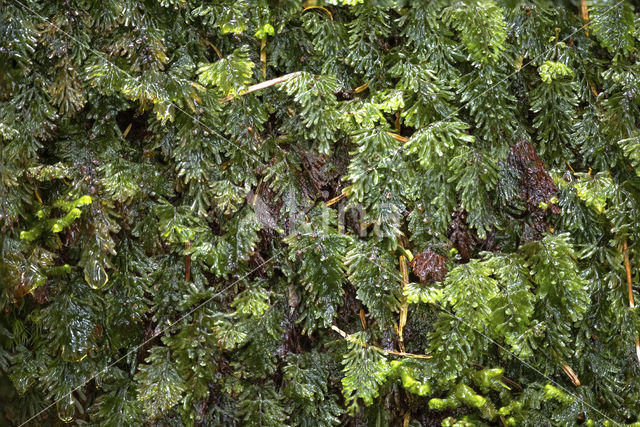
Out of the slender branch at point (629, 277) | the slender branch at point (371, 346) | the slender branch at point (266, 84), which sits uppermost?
the slender branch at point (266, 84)

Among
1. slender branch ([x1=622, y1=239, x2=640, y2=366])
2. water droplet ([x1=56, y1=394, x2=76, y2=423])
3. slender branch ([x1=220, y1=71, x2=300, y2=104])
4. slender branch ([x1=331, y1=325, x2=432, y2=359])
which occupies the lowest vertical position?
water droplet ([x1=56, y1=394, x2=76, y2=423])

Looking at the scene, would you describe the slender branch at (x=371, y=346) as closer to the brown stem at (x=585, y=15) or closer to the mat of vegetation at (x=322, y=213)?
the mat of vegetation at (x=322, y=213)

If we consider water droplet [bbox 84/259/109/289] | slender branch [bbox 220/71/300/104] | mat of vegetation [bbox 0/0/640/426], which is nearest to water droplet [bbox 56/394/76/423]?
mat of vegetation [bbox 0/0/640/426]

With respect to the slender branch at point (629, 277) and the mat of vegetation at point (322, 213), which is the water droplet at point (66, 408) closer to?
the mat of vegetation at point (322, 213)

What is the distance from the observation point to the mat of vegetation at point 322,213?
1.49 metres

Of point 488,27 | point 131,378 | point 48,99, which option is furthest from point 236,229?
point 488,27

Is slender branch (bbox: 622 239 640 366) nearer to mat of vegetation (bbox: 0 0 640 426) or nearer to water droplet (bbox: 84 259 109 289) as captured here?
mat of vegetation (bbox: 0 0 640 426)

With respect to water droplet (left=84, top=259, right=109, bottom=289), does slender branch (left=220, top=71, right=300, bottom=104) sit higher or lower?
higher

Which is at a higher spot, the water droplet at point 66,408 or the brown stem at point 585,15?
Result: the brown stem at point 585,15

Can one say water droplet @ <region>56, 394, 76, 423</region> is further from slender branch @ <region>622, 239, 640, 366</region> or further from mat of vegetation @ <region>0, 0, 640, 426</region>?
slender branch @ <region>622, 239, 640, 366</region>

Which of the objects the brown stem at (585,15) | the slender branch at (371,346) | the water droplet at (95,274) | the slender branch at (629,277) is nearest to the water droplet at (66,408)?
the water droplet at (95,274)

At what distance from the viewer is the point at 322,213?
1.59m

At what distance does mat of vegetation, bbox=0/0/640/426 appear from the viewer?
1491mm

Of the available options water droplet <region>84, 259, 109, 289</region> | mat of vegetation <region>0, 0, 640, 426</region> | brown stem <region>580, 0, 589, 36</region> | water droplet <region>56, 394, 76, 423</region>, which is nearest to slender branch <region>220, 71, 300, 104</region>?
mat of vegetation <region>0, 0, 640, 426</region>
